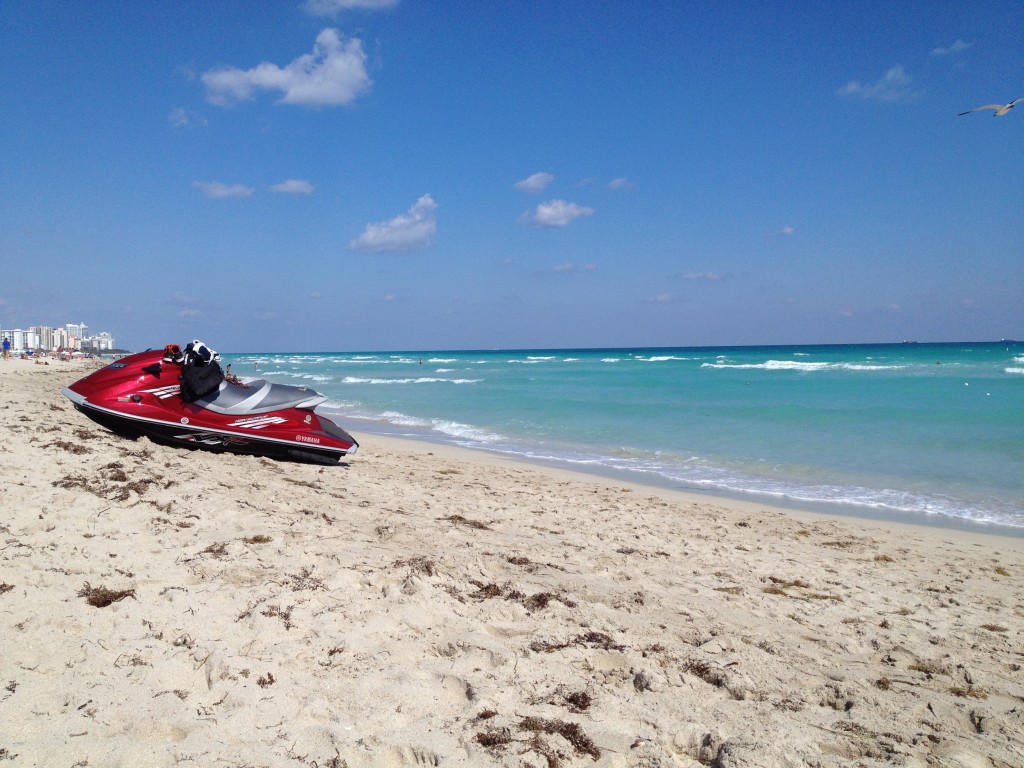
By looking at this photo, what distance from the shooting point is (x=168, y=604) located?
10.1 feet

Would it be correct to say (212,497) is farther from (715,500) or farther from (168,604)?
(715,500)

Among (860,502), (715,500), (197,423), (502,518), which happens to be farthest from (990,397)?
(197,423)

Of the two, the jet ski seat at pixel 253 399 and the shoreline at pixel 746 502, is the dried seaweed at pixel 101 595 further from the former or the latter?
the shoreline at pixel 746 502

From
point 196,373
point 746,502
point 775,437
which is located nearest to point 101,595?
point 196,373

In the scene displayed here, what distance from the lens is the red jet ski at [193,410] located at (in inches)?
263

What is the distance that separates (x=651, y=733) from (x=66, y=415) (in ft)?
27.6

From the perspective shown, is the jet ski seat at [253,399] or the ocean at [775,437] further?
the ocean at [775,437]

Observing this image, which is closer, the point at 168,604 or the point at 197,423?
the point at 168,604

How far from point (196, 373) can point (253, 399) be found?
2.20 feet

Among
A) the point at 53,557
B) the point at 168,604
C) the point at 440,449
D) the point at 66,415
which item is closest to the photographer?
the point at 168,604

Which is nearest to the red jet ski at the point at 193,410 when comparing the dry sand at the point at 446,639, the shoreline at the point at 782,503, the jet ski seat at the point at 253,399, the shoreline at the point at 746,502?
the jet ski seat at the point at 253,399

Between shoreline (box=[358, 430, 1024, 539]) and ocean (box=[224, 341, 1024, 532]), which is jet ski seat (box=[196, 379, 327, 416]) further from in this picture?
ocean (box=[224, 341, 1024, 532])

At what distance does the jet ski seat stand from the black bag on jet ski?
0.13 m

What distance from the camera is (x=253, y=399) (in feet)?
23.3
